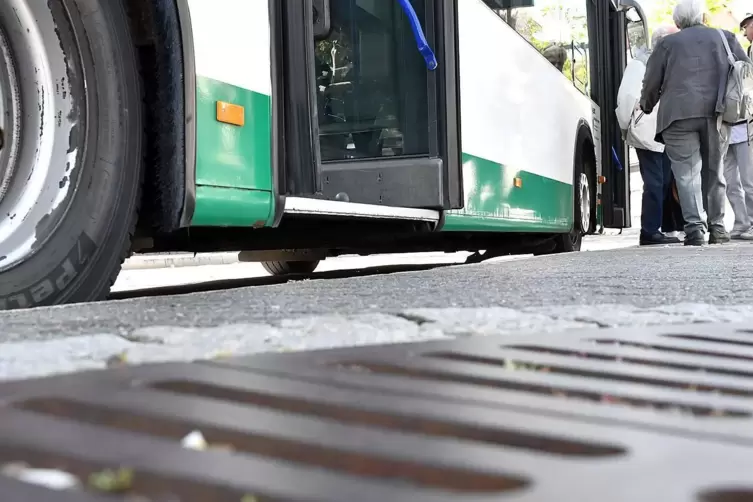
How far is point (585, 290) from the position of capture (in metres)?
2.39

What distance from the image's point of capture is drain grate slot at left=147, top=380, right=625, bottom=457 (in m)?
0.75

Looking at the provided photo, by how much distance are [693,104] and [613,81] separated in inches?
92.8

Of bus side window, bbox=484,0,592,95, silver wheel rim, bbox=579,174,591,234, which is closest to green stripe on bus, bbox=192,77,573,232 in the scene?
bus side window, bbox=484,0,592,95

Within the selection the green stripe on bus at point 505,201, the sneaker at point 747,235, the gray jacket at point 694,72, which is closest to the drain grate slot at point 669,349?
the green stripe on bus at point 505,201

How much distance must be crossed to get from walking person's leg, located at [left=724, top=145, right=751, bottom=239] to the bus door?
3987 mm

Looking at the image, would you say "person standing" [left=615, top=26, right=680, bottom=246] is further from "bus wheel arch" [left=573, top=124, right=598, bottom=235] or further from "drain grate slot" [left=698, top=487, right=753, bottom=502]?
"drain grate slot" [left=698, top=487, right=753, bottom=502]

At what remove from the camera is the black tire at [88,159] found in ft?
6.44

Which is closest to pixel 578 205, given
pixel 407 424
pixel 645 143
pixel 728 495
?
pixel 645 143

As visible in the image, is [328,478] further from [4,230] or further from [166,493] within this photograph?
[4,230]

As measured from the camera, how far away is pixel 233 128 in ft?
7.80

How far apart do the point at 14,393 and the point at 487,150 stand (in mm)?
3633

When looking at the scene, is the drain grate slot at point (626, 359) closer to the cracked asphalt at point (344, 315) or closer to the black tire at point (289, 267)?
the cracked asphalt at point (344, 315)

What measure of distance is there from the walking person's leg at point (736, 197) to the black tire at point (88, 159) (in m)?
5.84

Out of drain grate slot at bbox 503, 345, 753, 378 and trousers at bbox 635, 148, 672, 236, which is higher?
trousers at bbox 635, 148, 672, 236
